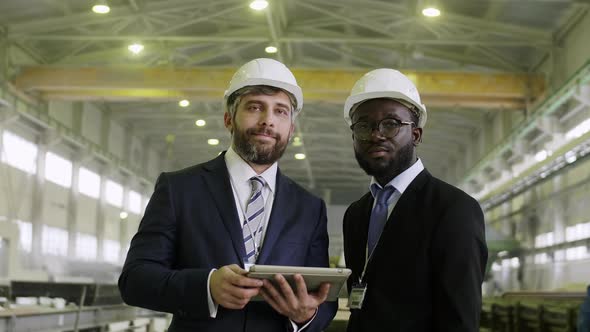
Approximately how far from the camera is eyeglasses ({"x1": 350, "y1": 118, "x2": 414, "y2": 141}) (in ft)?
9.57

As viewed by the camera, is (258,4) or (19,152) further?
(19,152)

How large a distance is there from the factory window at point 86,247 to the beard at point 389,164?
21.6 metres

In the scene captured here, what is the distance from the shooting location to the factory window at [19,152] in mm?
18516

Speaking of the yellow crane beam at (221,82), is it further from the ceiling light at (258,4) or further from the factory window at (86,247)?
the factory window at (86,247)

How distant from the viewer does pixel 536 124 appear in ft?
57.3

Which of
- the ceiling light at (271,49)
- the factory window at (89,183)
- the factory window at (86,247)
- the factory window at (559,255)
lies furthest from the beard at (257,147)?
the factory window at (89,183)

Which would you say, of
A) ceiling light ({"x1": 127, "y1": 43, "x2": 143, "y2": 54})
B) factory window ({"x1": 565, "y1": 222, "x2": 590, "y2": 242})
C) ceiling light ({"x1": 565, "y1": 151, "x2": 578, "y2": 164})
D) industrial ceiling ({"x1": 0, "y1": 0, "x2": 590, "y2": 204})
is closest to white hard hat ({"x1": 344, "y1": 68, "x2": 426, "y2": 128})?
ceiling light ({"x1": 565, "y1": 151, "x2": 578, "y2": 164})

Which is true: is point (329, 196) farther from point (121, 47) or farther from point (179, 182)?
point (179, 182)

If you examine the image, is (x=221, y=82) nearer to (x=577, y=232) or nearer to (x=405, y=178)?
(x=577, y=232)

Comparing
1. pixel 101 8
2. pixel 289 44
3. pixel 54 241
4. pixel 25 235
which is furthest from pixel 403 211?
pixel 54 241

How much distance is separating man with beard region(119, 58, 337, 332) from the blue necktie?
0.67 ft

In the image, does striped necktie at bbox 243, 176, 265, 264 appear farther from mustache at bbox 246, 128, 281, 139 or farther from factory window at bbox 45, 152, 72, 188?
factory window at bbox 45, 152, 72, 188

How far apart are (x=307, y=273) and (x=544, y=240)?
1731 centimetres

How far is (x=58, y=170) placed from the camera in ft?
73.6
